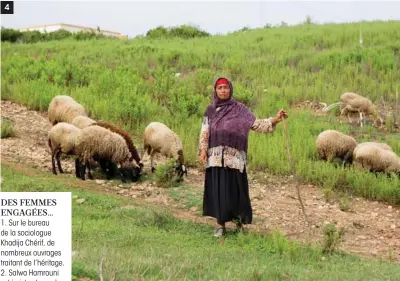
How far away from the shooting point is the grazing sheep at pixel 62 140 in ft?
29.3

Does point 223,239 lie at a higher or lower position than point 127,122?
lower

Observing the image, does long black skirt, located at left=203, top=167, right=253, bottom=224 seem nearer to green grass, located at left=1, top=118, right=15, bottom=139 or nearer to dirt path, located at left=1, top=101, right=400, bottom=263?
dirt path, located at left=1, top=101, right=400, bottom=263

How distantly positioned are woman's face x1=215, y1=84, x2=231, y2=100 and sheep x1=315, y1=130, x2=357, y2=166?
13.8 feet

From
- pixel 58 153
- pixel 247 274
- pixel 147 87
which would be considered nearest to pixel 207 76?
pixel 147 87

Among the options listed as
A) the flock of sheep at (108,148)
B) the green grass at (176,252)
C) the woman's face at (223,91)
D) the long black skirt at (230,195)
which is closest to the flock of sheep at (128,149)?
the flock of sheep at (108,148)

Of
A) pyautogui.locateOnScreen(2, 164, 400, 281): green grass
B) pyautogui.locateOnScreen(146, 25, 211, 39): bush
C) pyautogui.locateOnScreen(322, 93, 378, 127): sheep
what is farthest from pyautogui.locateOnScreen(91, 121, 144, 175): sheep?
pyautogui.locateOnScreen(146, 25, 211, 39): bush

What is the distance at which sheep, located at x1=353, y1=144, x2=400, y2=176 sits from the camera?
30.6 ft

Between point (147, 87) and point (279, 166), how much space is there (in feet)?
19.9

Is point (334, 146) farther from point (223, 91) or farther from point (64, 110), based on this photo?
point (64, 110)

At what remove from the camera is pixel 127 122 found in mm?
11523

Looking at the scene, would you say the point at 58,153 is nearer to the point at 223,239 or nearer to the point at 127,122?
the point at 127,122

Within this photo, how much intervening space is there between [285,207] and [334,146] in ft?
8.18

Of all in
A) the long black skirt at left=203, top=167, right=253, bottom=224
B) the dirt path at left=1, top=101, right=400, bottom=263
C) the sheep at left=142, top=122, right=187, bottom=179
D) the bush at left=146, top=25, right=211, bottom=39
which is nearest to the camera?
the long black skirt at left=203, top=167, right=253, bottom=224

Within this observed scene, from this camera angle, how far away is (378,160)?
9328 mm
